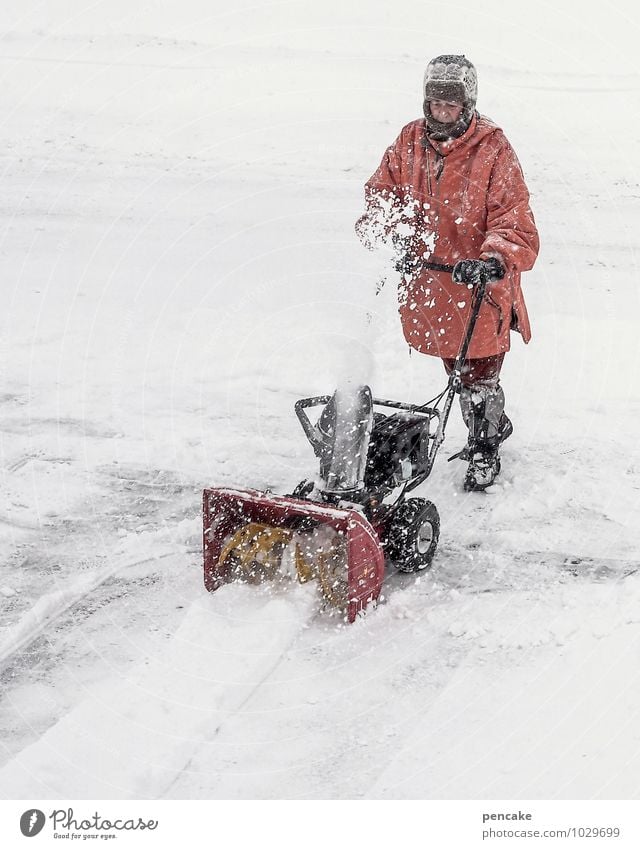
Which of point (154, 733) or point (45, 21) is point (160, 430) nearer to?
point (154, 733)

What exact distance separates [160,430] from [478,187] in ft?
7.45

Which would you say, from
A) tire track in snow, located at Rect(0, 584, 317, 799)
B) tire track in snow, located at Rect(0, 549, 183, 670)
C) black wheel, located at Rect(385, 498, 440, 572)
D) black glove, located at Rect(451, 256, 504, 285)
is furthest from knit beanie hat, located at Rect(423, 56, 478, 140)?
tire track in snow, located at Rect(0, 549, 183, 670)

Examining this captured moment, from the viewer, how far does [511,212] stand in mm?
4379

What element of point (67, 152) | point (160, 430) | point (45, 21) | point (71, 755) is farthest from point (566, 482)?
point (45, 21)

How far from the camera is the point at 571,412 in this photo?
598cm

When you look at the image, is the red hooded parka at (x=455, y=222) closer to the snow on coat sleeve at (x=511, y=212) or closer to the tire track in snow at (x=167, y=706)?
the snow on coat sleeve at (x=511, y=212)

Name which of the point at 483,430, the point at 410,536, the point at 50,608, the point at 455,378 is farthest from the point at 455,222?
the point at 50,608

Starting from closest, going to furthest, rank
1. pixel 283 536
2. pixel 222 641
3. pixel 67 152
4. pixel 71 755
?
pixel 71 755 < pixel 222 641 < pixel 283 536 < pixel 67 152

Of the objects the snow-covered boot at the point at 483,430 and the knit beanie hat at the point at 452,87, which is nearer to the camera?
the knit beanie hat at the point at 452,87

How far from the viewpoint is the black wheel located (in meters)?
4.14

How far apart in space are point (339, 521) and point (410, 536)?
0.55 metres

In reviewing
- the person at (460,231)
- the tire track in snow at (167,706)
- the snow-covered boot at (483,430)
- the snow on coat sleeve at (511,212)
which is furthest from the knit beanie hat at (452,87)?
the tire track in snow at (167,706)

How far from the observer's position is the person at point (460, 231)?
14.2 feet

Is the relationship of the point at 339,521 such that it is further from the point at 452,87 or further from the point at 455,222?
the point at 452,87
